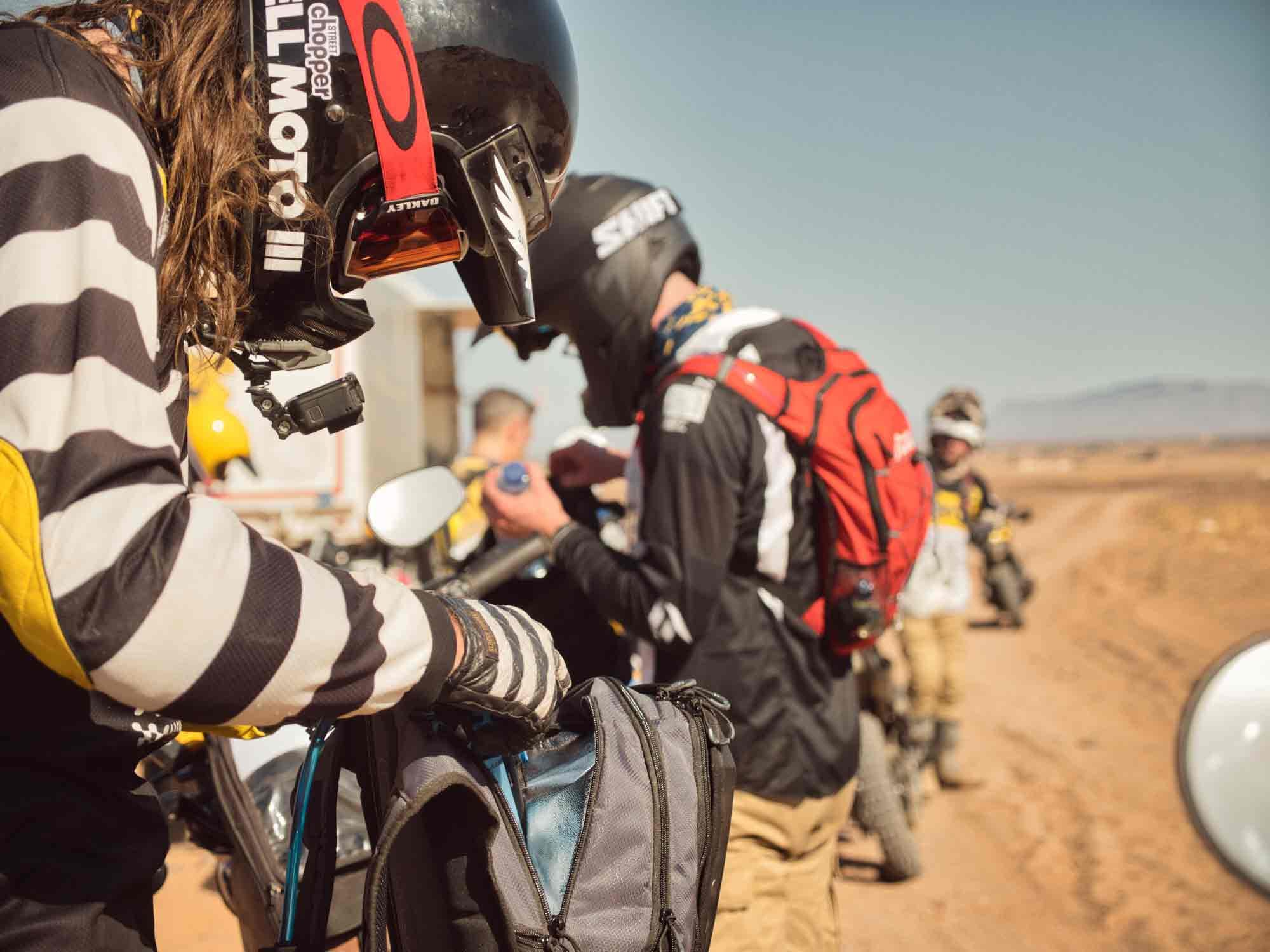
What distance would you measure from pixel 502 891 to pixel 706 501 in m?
1.18

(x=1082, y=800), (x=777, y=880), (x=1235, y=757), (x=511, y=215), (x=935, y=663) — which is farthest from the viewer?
(x=935, y=663)

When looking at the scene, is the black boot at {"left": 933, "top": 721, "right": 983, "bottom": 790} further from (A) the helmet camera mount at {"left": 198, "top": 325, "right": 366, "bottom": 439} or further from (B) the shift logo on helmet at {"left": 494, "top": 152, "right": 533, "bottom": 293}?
(A) the helmet camera mount at {"left": 198, "top": 325, "right": 366, "bottom": 439}

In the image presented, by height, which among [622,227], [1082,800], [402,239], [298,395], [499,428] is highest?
[402,239]

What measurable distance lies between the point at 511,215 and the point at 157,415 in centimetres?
75

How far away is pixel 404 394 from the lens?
44.1ft

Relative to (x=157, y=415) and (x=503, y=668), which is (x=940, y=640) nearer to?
(x=503, y=668)

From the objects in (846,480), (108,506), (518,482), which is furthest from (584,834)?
(518,482)

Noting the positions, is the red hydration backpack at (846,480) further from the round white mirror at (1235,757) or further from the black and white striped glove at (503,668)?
the black and white striped glove at (503,668)

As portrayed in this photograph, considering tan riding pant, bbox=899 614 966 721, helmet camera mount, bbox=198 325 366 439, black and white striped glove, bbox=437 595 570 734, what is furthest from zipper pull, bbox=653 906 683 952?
tan riding pant, bbox=899 614 966 721

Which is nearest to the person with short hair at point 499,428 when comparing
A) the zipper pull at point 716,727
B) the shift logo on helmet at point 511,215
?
the shift logo on helmet at point 511,215

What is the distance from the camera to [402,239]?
1481 millimetres

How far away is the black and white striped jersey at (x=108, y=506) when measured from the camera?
0.85m

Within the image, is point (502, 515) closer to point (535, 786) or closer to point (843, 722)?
point (843, 722)

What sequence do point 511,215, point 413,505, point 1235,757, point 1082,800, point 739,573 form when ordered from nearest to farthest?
point 511,215 < point 1235,757 < point 413,505 < point 739,573 < point 1082,800
